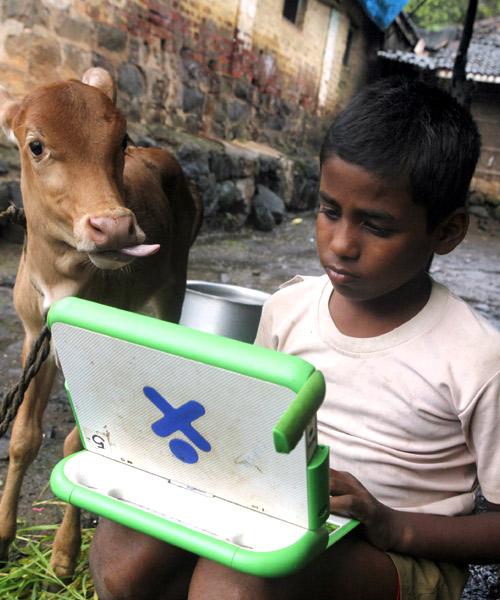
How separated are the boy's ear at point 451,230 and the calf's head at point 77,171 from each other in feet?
2.59

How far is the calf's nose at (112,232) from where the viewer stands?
194 centimetres

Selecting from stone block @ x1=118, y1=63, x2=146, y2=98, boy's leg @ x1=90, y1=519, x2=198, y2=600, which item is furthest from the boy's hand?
stone block @ x1=118, y1=63, x2=146, y2=98

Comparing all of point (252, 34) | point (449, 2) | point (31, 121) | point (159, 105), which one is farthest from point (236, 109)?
point (449, 2)

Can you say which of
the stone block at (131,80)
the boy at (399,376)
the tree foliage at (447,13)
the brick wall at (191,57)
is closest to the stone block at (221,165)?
the brick wall at (191,57)

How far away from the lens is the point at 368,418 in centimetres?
154

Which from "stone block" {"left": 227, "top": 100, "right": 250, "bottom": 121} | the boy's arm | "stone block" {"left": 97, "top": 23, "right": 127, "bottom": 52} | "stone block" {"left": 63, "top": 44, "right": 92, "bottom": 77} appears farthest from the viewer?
"stone block" {"left": 227, "top": 100, "right": 250, "bottom": 121}

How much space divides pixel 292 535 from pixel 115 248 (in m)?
1.08

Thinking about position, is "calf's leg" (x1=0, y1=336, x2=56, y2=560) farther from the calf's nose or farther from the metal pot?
the metal pot

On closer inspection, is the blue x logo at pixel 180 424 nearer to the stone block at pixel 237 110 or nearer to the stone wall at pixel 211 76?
the stone wall at pixel 211 76

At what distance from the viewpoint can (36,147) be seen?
2.16 meters

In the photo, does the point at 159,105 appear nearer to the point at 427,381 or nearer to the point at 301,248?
the point at 301,248

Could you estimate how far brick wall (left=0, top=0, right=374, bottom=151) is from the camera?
20.3 feet

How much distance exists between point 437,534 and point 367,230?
66cm

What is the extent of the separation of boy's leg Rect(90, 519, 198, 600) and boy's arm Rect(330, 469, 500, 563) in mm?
437
